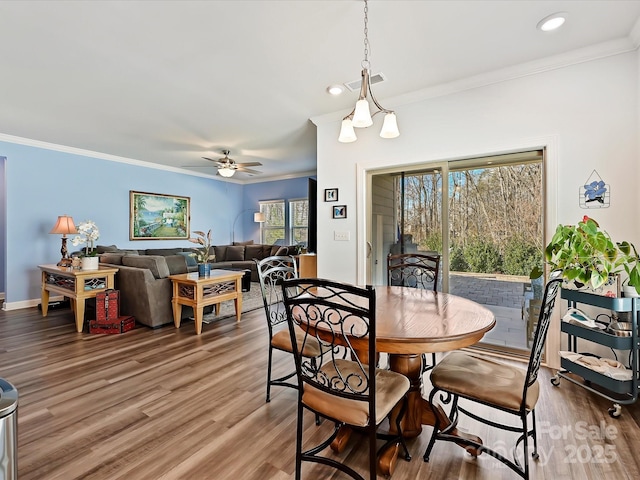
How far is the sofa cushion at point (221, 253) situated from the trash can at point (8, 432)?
6875 millimetres

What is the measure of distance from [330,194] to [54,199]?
487 cm

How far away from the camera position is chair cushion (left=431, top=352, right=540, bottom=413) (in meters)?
1.39

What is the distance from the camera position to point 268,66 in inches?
108

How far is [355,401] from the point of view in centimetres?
133

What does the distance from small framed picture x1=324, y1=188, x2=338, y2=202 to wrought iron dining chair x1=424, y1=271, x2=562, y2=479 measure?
2.49 m

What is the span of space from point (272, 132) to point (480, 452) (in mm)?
4384

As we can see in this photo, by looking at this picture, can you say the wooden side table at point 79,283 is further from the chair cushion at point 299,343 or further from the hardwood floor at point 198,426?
the chair cushion at point 299,343

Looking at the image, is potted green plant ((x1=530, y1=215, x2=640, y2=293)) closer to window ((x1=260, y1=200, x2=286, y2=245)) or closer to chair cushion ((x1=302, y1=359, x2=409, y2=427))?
chair cushion ((x1=302, y1=359, x2=409, y2=427))

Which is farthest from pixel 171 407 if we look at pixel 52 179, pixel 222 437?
pixel 52 179

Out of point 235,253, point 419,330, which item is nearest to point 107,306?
point 419,330

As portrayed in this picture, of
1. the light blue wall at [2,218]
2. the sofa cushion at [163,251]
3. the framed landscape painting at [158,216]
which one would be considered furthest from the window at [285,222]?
the light blue wall at [2,218]

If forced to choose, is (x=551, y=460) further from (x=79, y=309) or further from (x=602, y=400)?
(x=79, y=309)

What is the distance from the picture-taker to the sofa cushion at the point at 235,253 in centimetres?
764

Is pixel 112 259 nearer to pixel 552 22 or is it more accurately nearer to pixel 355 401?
pixel 355 401
